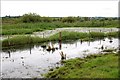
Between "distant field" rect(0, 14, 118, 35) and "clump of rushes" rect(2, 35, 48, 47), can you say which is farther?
"distant field" rect(0, 14, 118, 35)

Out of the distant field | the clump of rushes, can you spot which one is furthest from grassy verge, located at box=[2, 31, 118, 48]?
the distant field

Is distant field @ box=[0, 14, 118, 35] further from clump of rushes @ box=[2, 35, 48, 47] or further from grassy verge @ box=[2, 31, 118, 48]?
clump of rushes @ box=[2, 35, 48, 47]

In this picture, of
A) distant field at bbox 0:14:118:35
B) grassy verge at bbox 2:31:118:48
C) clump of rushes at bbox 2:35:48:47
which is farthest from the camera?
distant field at bbox 0:14:118:35

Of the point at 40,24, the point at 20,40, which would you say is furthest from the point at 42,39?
the point at 40,24

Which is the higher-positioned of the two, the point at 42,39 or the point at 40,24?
the point at 40,24

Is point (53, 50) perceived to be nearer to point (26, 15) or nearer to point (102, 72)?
point (102, 72)

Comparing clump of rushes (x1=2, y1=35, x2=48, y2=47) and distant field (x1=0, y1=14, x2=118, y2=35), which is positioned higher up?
distant field (x1=0, y1=14, x2=118, y2=35)

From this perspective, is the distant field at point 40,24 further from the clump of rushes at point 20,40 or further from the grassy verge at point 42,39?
the clump of rushes at point 20,40

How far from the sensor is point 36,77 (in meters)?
20.2

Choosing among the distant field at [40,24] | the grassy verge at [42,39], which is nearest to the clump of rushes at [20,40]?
the grassy verge at [42,39]

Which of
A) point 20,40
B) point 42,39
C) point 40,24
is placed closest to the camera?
point 20,40

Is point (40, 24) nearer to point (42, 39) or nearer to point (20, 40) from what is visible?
point (42, 39)

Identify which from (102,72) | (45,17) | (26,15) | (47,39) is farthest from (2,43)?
(45,17)

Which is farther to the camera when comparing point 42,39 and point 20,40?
point 42,39
